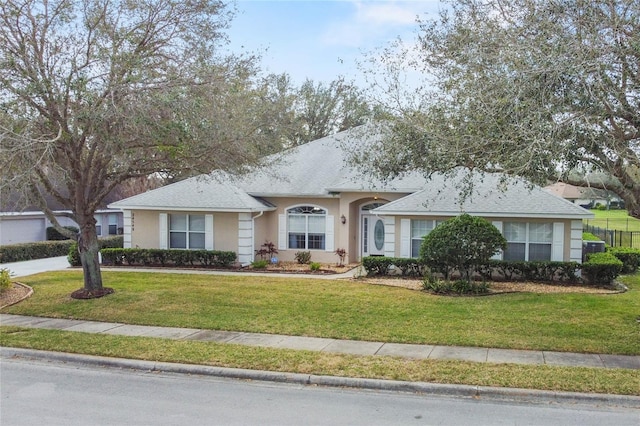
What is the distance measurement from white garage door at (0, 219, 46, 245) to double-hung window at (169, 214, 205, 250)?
1173 centimetres

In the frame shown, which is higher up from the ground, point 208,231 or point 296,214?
point 296,214

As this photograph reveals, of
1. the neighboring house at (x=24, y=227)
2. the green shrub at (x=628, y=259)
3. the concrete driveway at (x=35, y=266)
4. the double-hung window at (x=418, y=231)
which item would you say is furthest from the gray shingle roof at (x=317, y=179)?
the neighboring house at (x=24, y=227)

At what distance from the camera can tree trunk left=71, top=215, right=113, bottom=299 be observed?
1427 cm

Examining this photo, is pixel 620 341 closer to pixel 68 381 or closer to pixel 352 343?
pixel 352 343

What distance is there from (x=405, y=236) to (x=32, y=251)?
1827 cm

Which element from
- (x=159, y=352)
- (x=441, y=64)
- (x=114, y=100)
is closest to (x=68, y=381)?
(x=159, y=352)

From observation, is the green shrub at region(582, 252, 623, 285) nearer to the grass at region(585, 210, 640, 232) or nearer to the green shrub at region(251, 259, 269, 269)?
the green shrub at region(251, 259, 269, 269)

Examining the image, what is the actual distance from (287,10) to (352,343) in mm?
8022

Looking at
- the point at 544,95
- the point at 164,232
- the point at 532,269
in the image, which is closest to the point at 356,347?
the point at 544,95

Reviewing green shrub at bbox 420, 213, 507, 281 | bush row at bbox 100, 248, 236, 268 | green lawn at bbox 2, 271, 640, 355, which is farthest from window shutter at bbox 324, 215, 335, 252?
green shrub at bbox 420, 213, 507, 281

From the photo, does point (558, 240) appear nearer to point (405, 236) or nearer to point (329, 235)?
point (405, 236)

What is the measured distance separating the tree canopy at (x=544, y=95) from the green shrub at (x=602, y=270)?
6974 mm

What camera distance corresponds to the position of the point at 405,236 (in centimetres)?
1898

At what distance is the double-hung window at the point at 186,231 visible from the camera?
71.9 ft
